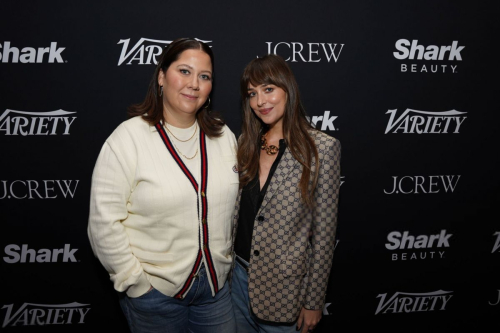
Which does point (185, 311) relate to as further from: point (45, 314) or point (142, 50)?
point (142, 50)

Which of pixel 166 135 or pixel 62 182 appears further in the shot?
pixel 62 182

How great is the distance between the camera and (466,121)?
245cm

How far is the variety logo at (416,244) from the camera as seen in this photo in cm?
255

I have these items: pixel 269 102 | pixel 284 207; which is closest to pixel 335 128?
pixel 269 102

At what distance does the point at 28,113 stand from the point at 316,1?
5.47 ft

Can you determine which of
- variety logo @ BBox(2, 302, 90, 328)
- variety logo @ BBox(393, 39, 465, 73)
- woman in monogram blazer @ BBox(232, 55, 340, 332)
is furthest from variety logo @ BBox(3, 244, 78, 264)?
variety logo @ BBox(393, 39, 465, 73)

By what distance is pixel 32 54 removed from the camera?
213 centimetres

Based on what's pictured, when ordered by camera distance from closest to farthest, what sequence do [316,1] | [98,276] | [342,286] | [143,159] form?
[143,159], [316,1], [98,276], [342,286]

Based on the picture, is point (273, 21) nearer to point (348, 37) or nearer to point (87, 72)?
point (348, 37)

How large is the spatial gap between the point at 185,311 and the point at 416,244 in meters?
1.57

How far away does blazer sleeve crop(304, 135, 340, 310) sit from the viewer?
1.62m

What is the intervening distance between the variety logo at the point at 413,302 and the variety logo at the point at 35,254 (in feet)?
6.32

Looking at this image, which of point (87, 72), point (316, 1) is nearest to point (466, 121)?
point (316, 1)

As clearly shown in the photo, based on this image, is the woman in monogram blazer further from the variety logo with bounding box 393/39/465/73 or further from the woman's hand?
the variety logo with bounding box 393/39/465/73
